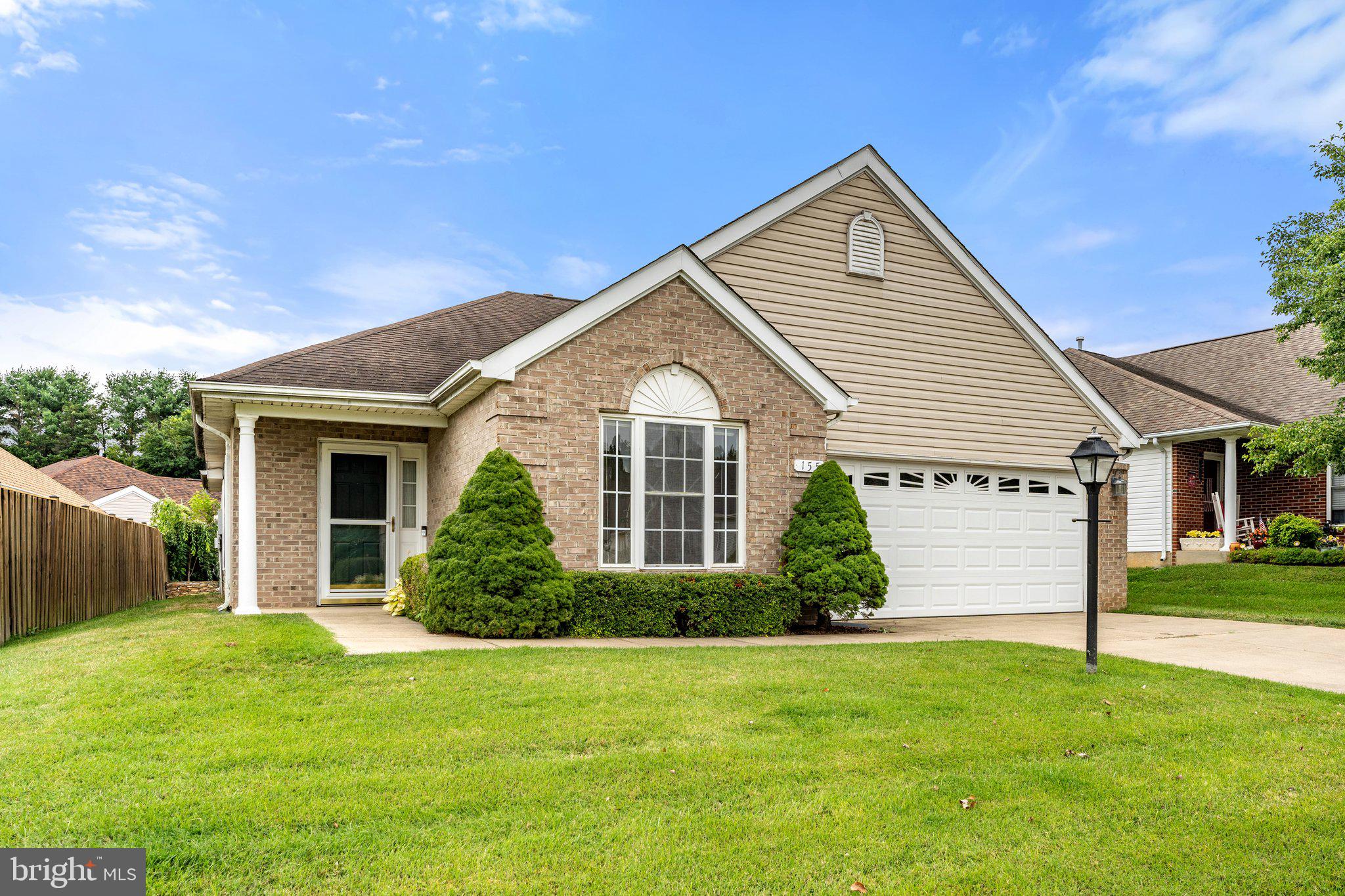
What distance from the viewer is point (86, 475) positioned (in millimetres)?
42375

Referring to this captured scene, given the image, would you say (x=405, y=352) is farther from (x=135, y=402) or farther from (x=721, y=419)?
(x=135, y=402)

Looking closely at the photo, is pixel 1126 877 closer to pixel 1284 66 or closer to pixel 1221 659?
pixel 1221 659

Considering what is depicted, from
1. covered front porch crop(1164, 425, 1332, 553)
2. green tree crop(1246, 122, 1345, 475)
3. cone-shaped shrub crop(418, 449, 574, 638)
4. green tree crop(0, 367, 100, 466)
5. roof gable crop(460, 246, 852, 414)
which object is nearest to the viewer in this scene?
cone-shaped shrub crop(418, 449, 574, 638)

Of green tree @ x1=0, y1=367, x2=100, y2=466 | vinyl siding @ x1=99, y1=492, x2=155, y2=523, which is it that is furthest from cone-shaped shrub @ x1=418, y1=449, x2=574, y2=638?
green tree @ x1=0, y1=367, x2=100, y2=466

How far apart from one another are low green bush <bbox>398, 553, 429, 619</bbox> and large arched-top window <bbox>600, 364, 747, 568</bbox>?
88.8 inches

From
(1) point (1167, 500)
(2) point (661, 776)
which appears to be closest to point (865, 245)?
(2) point (661, 776)

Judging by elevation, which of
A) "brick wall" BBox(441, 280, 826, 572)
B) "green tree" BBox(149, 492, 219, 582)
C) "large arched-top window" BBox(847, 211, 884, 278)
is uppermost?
"large arched-top window" BBox(847, 211, 884, 278)

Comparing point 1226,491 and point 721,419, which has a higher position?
point 721,419

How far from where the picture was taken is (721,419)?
11.3 metres

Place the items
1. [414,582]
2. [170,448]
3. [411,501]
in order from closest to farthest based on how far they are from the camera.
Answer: [414,582], [411,501], [170,448]

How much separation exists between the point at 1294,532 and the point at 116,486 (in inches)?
1791

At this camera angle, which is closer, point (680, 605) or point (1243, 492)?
point (680, 605)

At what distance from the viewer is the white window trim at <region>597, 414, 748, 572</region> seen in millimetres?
10703

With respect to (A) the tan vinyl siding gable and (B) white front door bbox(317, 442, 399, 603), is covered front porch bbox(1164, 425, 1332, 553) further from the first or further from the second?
(B) white front door bbox(317, 442, 399, 603)
